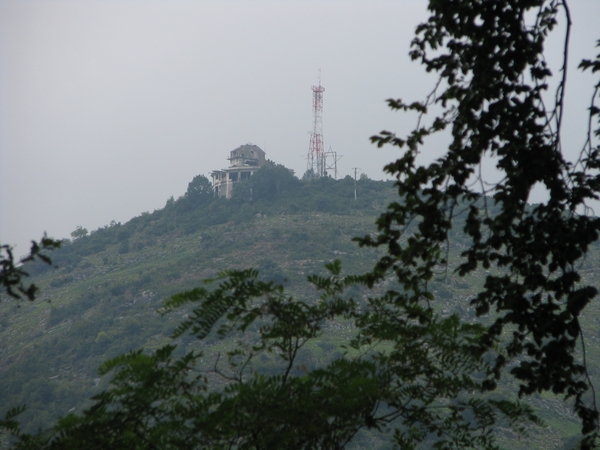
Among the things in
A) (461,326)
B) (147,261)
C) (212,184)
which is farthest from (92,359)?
(461,326)

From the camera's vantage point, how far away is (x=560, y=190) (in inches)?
108

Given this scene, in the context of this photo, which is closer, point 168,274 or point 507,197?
point 507,197

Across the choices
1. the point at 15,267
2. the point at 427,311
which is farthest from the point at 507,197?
the point at 15,267

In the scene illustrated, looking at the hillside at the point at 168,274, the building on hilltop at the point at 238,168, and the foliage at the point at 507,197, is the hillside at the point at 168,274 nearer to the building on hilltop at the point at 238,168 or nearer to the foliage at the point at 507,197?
the building on hilltop at the point at 238,168

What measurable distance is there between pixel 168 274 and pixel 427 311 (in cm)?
4902

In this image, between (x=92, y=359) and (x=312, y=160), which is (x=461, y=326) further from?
(x=312, y=160)

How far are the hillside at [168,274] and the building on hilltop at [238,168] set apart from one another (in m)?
2.02

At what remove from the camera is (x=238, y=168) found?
210 ft

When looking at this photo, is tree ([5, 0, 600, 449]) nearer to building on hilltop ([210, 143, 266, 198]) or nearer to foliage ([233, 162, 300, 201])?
foliage ([233, 162, 300, 201])

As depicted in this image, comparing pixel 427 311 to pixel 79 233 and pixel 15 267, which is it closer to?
pixel 15 267

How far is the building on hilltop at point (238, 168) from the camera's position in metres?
63.5

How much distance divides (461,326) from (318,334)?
2.53ft

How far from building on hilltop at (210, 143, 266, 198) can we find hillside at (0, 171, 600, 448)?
2.02m

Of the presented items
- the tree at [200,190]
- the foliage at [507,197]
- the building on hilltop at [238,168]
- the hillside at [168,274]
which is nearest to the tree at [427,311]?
the foliage at [507,197]
